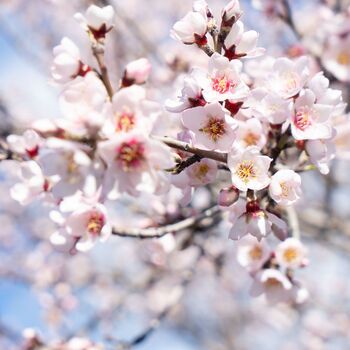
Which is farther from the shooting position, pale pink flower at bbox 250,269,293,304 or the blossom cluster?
pale pink flower at bbox 250,269,293,304

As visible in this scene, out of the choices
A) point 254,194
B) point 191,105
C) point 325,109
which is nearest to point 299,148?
point 325,109

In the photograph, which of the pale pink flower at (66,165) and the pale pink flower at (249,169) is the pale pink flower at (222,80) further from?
the pale pink flower at (66,165)

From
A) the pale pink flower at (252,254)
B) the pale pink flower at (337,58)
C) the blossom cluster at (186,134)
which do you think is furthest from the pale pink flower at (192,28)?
the pale pink flower at (337,58)

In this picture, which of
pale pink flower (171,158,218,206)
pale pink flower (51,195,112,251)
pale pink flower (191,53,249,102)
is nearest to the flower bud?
pale pink flower (191,53,249,102)

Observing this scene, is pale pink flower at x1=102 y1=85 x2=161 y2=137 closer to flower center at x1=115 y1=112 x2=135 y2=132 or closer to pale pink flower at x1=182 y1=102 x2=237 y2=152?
flower center at x1=115 y1=112 x2=135 y2=132

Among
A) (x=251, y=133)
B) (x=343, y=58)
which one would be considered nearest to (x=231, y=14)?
(x=251, y=133)

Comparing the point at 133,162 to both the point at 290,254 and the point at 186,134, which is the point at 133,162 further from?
the point at 290,254

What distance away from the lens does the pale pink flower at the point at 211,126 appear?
142cm

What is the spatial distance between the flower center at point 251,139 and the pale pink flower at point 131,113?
1.85 ft

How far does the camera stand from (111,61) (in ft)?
17.0

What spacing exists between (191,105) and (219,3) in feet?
26.6

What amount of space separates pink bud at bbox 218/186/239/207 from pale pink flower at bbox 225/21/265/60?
457 mm

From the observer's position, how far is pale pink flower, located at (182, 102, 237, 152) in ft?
4.67

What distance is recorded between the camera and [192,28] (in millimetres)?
1611
